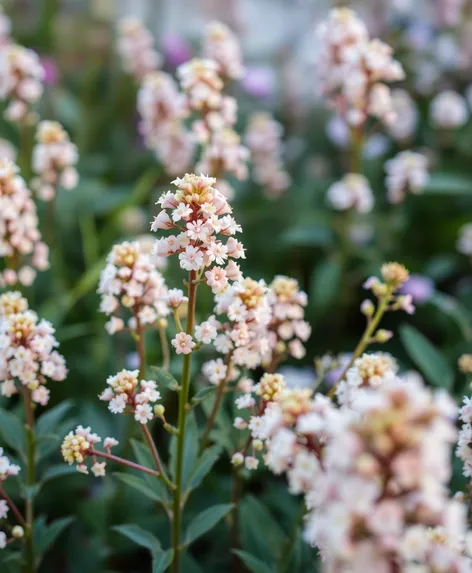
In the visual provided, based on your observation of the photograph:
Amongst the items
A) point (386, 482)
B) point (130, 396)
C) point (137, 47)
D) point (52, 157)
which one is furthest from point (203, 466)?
point (137, 47)

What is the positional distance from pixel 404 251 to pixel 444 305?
45 centimetres

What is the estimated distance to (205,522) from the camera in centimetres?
81

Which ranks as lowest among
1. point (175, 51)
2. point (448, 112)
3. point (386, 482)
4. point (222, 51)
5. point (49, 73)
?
point (386, 482)

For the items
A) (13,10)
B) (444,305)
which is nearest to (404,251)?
(444,305)

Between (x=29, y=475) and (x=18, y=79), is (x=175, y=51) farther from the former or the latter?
(x=29, y=475)

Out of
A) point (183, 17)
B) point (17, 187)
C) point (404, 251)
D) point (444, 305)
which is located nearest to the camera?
point (17, 187)

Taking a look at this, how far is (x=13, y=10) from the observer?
247cm

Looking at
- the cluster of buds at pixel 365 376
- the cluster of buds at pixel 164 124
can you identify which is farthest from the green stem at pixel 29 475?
the cluster of buds at pixel 164 124

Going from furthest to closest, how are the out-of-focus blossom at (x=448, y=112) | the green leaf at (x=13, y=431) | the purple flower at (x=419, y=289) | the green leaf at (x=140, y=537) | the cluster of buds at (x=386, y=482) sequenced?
the out-of-focus blossom at (x=448, y=112), the purple flower at (x=419, y=289), the green leaf at (x=13, y=431), the green leaf at (x=140, y=537), the cluster of buds at (x=386, y=482)

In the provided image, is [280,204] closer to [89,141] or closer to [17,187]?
[89,141]

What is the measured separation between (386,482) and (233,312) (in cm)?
30

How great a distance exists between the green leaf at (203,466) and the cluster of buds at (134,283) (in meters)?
0.18

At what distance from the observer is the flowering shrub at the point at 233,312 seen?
21.3 inches

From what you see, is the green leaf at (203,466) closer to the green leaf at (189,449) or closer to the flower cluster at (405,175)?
the green leaf at (189,449)
